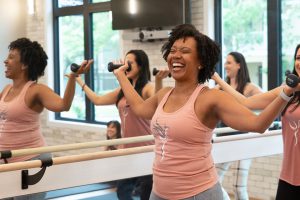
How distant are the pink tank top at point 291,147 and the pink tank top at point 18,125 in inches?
54.3

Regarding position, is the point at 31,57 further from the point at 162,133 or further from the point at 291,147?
the point at 291,147

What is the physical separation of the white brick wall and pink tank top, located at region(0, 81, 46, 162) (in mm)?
2741

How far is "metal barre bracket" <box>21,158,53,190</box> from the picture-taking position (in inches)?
83.7

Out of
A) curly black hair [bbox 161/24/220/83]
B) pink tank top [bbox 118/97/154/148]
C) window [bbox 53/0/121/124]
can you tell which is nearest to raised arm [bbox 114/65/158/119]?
curly black hair [bbox 161/24/220/83]

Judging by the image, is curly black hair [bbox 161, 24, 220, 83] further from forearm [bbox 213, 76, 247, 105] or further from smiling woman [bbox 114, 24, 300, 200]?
forearm [bbox 213, 76, 247, 105]

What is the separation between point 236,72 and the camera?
4.13m

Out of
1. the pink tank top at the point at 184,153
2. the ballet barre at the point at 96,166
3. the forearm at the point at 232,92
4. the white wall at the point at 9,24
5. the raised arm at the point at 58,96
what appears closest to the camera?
the pink tank top at the point at 184,153

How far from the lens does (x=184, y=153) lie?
5.97 ft

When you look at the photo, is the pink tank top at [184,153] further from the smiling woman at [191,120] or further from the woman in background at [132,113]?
the woman in background at [132,113]

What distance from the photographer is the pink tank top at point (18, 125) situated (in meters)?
2.67

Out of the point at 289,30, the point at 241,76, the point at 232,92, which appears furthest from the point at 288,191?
the point at 289,30

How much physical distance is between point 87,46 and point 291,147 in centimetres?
494

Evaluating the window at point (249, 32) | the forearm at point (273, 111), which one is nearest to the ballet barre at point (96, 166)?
the forearm at point (273, 111)

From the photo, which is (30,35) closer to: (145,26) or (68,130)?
(68,130)
